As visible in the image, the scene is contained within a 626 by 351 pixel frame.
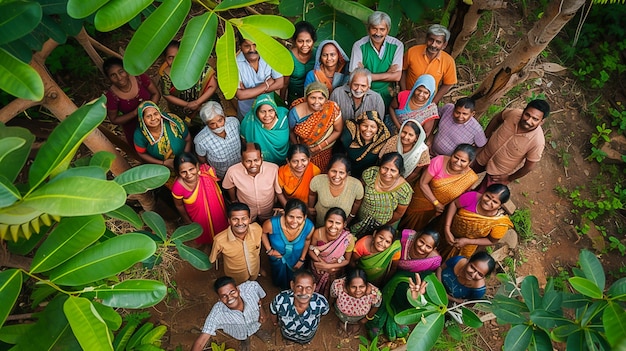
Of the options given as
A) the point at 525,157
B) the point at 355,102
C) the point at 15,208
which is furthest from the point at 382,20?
the point at 15,208

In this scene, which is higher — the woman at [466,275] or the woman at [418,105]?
the woman at [418,105]

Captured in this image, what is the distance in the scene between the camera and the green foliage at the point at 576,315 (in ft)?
5.01

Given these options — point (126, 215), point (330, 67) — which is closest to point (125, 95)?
point (330, 67)

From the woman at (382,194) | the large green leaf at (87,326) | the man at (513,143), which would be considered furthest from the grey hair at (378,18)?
the large green leaf at (87,326)

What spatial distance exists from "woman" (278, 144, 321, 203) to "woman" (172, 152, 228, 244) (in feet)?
1.61

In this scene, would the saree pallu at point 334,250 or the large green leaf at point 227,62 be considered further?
the saree pallu at point 334,250

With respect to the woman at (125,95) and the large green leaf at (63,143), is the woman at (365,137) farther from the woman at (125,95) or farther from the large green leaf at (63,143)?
the large green leaf at (63,143)

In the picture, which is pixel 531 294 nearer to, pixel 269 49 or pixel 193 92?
pixel 269 49

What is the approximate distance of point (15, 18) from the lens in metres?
1.29

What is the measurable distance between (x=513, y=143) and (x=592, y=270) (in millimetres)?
1756

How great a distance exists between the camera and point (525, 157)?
3443 millimetres

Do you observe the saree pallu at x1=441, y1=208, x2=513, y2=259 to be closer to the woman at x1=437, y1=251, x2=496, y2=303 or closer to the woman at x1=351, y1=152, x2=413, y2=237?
the woman at x1=437, y1=251, x2=496, y2=303

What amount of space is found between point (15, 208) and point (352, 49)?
2.87m

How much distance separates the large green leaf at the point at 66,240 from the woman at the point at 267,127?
179 cm
